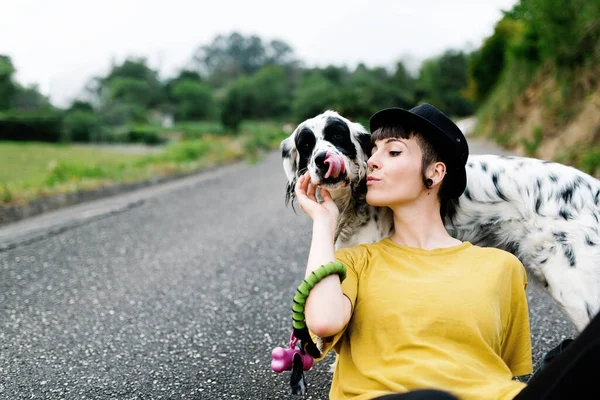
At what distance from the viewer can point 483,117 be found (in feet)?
62.5

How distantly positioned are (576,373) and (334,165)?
1.39 meters

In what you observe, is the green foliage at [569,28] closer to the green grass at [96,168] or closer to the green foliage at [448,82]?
the green grass at [96,168]

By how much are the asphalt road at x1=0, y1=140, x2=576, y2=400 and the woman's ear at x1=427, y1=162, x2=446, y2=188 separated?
114 cm

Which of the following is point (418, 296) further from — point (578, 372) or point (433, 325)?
point (578, 372)

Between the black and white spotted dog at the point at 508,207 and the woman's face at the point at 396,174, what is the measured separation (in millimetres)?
464

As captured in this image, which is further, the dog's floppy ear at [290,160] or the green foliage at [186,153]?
the green foliage at [186,153]

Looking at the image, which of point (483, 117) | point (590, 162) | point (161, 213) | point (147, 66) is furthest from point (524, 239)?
point (147, 66)

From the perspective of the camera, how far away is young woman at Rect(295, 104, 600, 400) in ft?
5.10

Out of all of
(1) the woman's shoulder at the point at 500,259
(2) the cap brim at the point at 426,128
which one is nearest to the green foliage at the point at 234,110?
(2) the cap brim at the point at 426,128

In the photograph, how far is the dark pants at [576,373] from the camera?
1.18m

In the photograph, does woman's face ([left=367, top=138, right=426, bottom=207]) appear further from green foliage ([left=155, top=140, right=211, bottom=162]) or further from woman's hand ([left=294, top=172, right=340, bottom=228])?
green foliage ([left=155, top=140, right=211, bottom=162])

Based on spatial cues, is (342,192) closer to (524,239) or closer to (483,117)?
(524,239)

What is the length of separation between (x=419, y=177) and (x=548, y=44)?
987 cm

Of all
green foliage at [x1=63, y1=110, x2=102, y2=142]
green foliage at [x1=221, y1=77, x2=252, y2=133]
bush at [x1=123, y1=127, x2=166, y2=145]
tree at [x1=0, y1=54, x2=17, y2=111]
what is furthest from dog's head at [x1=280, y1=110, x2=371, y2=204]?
bush at [x1=123, y1=127, x2=166, y2=145]
